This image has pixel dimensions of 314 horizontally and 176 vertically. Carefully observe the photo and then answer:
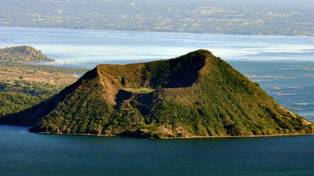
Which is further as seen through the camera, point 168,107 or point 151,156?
point 168,107

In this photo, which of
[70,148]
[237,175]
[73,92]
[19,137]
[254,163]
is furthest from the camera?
[73,92]

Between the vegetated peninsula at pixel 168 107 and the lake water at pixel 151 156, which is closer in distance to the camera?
the lake water at pixel 151 156

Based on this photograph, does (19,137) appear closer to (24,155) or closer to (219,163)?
(24,155)

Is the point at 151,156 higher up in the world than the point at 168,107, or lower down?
lower down

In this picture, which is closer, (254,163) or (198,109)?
(254,163)

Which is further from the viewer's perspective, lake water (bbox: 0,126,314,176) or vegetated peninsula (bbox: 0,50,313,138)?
vegetated peninsula (bbox: 0,50,313,138)

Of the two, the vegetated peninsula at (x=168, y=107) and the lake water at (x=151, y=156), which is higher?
the vegetated peninsula at (x=168, y=107)

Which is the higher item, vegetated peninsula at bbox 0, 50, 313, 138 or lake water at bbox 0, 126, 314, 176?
vegetated peninsula at bbox 0, 50, 313, 138

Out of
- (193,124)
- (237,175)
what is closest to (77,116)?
(193,124)
